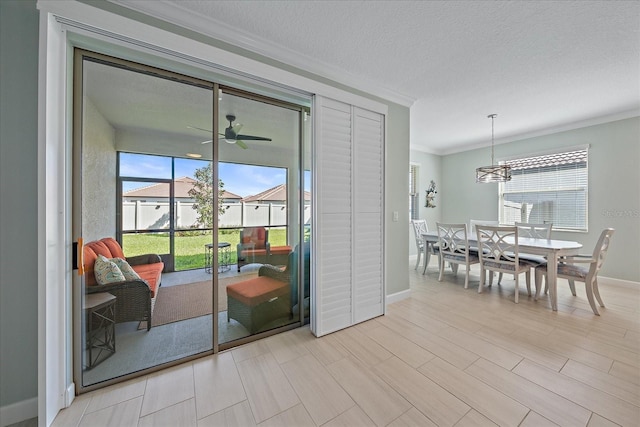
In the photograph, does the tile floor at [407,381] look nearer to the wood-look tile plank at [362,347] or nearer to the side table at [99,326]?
the wood-look tile plank at [362,347]

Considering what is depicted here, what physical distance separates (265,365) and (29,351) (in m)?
1.44

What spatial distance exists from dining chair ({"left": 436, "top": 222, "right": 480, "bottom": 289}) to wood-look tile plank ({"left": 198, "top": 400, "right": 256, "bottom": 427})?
3445mm

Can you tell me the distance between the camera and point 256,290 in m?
2.28

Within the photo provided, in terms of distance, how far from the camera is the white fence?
5.83 ft

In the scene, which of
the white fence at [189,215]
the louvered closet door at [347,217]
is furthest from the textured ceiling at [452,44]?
the white fence at [189,215]

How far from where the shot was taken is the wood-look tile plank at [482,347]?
1909 mm

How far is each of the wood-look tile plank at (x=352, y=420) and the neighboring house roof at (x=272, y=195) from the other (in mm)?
1720

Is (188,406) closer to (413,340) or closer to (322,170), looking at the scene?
(413,340)

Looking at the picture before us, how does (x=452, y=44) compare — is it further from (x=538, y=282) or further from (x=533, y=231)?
(x=533, y=231)

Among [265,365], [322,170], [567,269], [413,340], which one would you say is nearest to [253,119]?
[322,170]

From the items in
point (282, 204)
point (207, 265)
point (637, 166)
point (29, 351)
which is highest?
point (637, 166)

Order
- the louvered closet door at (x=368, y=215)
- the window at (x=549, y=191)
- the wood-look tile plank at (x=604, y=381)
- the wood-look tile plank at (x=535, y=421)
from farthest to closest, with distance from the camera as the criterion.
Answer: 1. the window at (x=549, y=191)
2. the louvered closet door at (x=368, y=215)
3. the wood-look tile plank at (x=604, y=381)
4. the wood-look tile plank at (x=535, y=421)

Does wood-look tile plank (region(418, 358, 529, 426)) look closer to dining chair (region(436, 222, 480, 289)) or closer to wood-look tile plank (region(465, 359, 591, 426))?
wood-look tile plank (region(465, 359, 591, 426))

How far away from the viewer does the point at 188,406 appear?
4.87 ft
